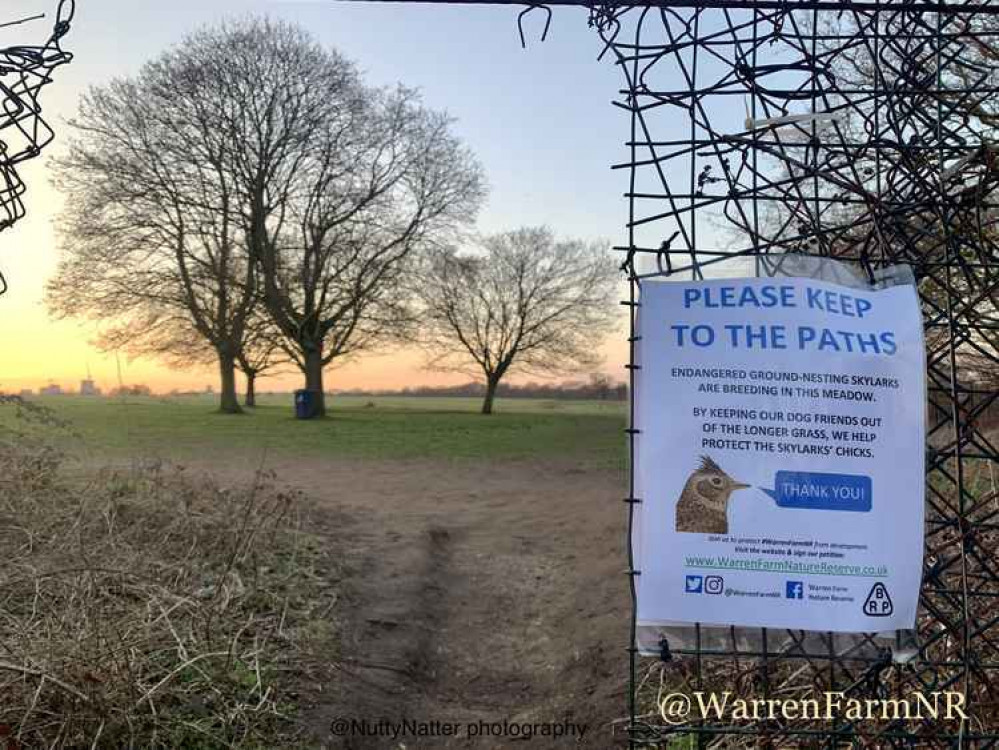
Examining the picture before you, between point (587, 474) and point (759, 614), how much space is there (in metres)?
11.0

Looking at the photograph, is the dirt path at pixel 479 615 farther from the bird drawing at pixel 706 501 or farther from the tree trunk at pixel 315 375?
the tree trunk at pixel 315 375

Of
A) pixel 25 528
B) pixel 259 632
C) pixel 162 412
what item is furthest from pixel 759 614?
pixel 162 412

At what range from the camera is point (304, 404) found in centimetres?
2330

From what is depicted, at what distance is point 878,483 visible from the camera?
2312 millimetres

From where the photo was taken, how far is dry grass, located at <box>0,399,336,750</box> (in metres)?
3.09

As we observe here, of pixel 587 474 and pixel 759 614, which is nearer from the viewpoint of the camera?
pixel 759 614

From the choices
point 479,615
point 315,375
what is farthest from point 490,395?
point 479,615

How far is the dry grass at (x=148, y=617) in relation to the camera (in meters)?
3.09

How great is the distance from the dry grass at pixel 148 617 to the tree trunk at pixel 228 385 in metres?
15.6

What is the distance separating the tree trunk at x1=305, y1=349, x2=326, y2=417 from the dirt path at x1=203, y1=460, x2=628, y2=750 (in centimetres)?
1307

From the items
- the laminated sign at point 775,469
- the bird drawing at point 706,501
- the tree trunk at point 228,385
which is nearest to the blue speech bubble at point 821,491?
the laminated sign at point 775,469

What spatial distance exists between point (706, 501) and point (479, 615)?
4.05m

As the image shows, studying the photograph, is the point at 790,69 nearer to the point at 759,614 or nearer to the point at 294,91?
the point at 759,614

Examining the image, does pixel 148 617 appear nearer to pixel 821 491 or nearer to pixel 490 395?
pixel 821 491
